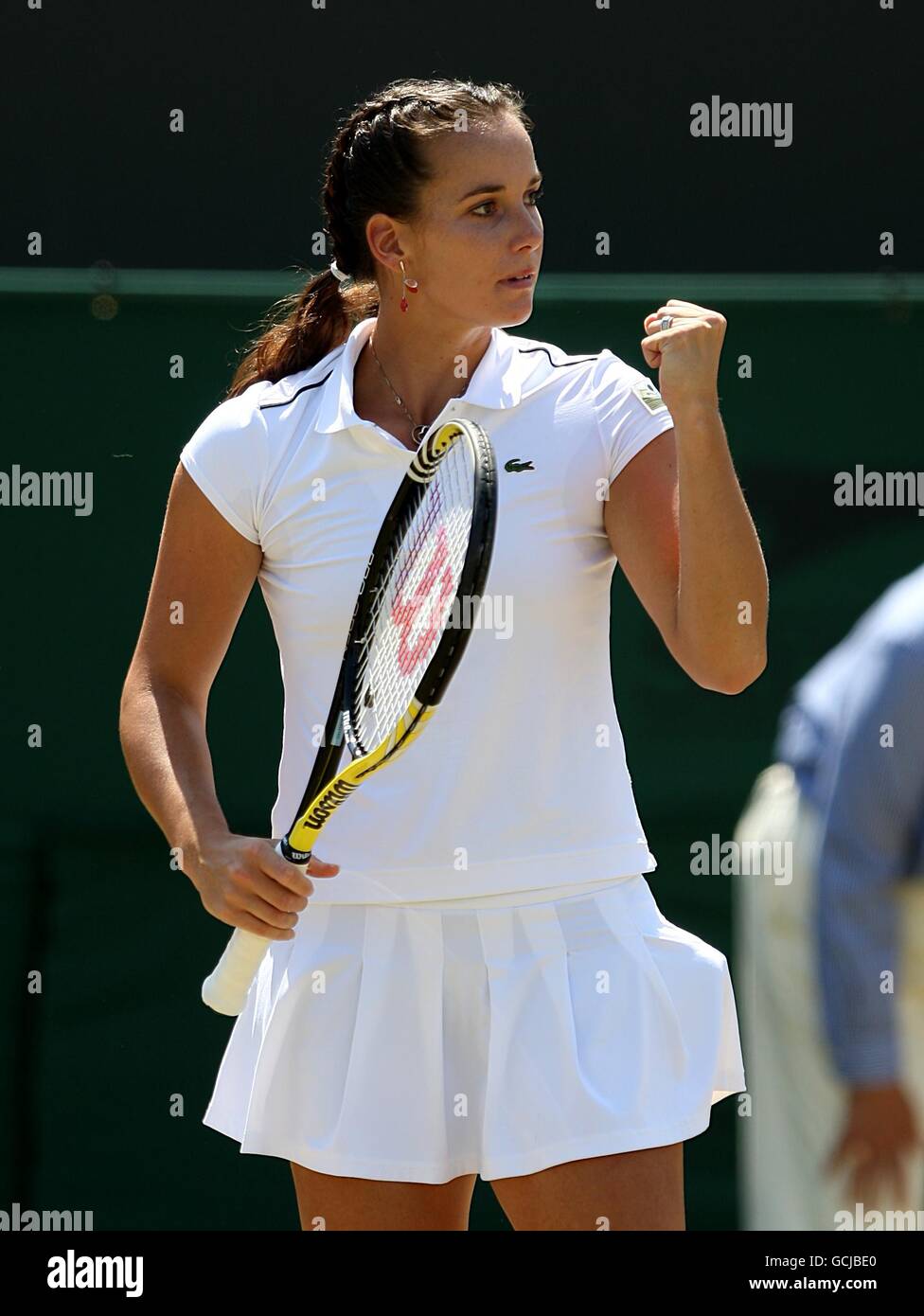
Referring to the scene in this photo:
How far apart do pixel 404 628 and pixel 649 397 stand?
15.9 inches

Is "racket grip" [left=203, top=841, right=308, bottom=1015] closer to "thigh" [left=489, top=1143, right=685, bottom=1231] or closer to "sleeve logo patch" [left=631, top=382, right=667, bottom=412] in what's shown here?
"thigh" [left=489, top=1143, right=685, bottom=1231]

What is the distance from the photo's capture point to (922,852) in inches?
68.7

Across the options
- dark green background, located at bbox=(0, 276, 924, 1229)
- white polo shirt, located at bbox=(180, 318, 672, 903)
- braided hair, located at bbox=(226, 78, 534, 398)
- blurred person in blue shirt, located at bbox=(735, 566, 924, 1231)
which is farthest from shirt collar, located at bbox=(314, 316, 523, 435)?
dark green background, located at bbox=(0, 276, 924, 1229)

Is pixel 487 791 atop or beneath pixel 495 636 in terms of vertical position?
beneath

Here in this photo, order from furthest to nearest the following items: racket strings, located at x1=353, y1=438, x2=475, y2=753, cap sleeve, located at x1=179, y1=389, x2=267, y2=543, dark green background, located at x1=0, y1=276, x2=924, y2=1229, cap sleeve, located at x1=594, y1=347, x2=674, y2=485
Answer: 1. dark green background, located at x1=0, y1=276, x2=924, y2=1229
2. cap sleeve, located at x1=179, y1=389, x2=267, y2=543
3. cap sleeve, located at x1=594, y1=347, x2=674, y2=485
4. racket strings, located at x1=353, y1=438, x2=475, y2=753

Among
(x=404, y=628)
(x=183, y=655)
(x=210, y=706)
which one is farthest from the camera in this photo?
(x=210, y=706)

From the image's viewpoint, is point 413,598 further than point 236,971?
No

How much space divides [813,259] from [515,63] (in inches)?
26.4

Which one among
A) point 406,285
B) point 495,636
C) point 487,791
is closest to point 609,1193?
point 487,791

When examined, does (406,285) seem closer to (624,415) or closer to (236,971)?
(624,415)

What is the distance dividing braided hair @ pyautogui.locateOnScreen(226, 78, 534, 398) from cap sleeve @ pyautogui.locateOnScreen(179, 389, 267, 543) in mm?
173

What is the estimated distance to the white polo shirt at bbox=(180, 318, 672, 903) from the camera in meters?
2.31

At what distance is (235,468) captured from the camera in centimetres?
246

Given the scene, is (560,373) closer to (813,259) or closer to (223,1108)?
(223,1108)
